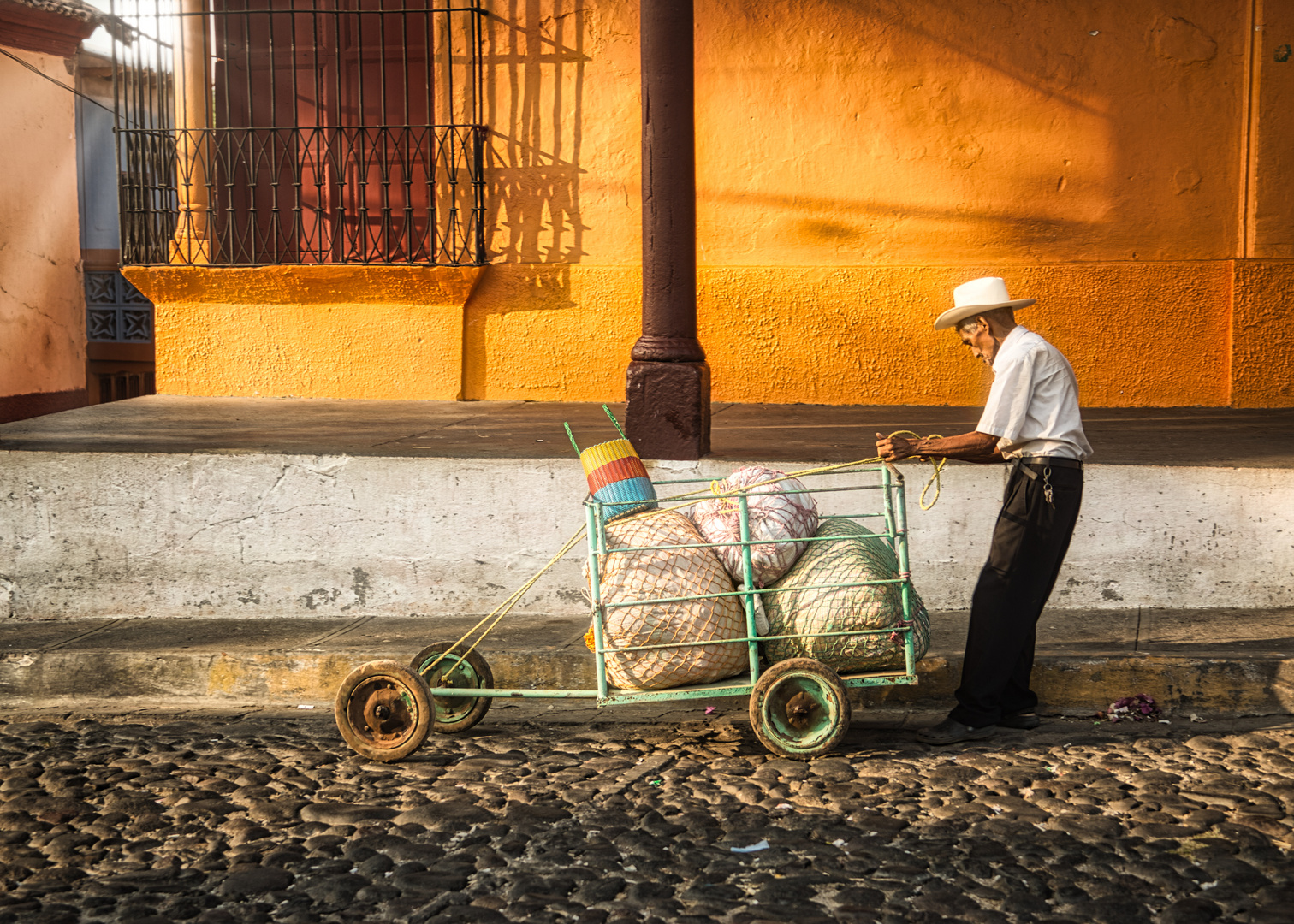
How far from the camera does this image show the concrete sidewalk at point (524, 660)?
17.2ft

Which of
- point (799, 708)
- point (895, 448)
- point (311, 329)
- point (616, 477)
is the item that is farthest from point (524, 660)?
point (311, 329)

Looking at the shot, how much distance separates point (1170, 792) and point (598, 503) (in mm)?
1983

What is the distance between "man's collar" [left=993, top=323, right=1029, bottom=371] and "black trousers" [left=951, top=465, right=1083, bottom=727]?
392 mm

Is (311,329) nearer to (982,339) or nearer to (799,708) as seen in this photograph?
(982,339)

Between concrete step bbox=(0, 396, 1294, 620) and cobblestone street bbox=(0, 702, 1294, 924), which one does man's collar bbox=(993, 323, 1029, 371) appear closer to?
cobblestone street bbox=(0, 702, 1294, 924)

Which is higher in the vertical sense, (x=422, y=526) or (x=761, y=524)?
(x=761, y=524)

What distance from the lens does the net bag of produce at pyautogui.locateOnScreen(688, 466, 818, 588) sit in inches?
183

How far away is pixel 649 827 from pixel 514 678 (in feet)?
6.12

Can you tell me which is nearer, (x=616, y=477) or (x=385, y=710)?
(x=385, y=710)

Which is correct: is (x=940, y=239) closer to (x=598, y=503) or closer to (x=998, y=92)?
(x=998, y=92)

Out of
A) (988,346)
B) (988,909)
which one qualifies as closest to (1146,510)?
(988,346)

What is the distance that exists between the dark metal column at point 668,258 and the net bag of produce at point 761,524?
167 cm

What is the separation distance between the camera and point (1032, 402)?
15.4ft

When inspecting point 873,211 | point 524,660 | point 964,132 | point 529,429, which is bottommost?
point 524,660
